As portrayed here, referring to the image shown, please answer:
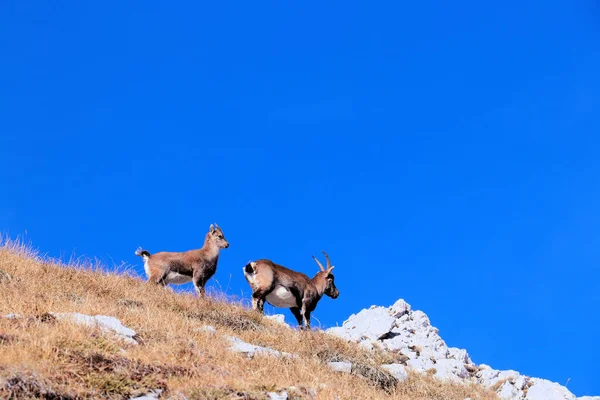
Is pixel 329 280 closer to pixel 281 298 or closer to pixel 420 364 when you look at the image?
pixel 281 298

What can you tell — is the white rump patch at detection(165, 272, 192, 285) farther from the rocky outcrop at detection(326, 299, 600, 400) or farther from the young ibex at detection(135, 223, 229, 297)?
the rocky outcrop at detection(326, 299, 600, 400)

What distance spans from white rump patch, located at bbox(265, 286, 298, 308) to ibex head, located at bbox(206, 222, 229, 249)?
241 cm

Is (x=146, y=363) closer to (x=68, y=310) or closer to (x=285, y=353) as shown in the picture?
(x=68, y=310)

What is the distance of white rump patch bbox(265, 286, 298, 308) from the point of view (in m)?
18.3

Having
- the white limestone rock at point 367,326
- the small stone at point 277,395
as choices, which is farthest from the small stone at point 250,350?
the white limestone rock at point 367,326

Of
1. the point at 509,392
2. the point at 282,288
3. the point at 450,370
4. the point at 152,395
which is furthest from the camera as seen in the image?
the point at 282,288

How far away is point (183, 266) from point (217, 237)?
69.7 inches

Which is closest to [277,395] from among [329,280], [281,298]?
[281,298]

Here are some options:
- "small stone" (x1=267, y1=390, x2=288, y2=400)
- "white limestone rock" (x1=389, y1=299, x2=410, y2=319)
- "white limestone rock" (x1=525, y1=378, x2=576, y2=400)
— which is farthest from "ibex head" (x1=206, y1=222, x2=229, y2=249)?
"small stone" (x1=267, y1=390, x2=288, y2=400)

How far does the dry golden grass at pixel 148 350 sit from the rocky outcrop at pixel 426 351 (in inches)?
51.5

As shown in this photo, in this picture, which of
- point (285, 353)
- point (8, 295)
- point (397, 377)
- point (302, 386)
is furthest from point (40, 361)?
point (397, 377)

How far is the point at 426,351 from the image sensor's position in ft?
65.2

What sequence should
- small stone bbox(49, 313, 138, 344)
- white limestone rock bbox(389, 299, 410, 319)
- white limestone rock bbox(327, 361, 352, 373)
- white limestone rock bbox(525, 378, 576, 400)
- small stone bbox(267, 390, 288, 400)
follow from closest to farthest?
small stone bbox(267, 390, 288, 400), small stone bbox(49, 313, 138, 344), white limestone rock bbox(327, 361, 352, 373), white limestone rock bbox(525, 378, 576, 400), white limestone rock bbox(389, 299, 410, 319)

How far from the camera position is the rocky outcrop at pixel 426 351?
716 inches
